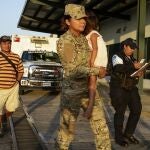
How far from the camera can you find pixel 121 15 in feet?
82.6

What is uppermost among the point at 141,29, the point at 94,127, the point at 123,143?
the point at 141,29

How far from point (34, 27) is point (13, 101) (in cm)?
3232

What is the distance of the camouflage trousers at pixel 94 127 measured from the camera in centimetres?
525

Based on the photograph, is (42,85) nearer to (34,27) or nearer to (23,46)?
(23,46)

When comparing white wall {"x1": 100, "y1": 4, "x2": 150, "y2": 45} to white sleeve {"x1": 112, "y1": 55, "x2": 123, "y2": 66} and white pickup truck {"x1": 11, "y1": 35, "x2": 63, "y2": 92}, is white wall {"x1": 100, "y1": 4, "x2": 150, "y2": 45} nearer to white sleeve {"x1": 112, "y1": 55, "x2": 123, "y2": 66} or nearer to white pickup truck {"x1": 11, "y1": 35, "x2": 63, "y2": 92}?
white pickup truck {"x1": 11, "y1": 35, "x2": 63, "y2": 92}

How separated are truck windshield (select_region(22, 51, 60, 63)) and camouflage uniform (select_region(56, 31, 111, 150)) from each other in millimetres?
14304

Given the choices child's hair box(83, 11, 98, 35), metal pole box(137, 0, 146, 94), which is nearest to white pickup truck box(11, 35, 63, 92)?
metal pole box(137, 0, 146, 94)

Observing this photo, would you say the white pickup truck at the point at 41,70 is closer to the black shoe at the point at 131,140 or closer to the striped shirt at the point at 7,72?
the striped shirt at the point at 7,72

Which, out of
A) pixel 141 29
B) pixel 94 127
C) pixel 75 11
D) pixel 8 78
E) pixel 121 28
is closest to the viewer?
pixel 75 11

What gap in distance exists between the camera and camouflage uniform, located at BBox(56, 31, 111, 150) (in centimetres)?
509

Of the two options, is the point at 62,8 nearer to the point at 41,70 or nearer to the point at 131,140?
the point at 41,70

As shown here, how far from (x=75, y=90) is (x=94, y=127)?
0.47 m

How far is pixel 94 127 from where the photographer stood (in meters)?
5.26

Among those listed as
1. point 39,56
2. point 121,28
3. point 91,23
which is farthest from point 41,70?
point 91,23
